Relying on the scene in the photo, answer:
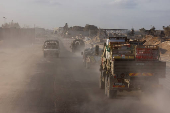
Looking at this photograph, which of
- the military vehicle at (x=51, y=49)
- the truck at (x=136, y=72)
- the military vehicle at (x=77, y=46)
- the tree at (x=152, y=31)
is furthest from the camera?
the tree at (x=152, y=31)

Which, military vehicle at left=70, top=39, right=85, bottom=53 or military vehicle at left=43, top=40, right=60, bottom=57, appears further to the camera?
military vehicle at left=70, top=39, right=85, bottom=53

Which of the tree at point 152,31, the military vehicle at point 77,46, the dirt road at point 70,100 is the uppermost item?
the tree at point 152,31

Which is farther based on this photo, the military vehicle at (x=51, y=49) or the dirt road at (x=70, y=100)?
the military vehicle at (x=51, y=49)

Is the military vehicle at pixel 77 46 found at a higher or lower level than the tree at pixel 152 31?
lower

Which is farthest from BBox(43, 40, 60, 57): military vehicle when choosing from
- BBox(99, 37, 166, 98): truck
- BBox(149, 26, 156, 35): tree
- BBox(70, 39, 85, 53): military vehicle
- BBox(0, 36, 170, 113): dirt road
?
BBox(149, 26, 156, 35): tree

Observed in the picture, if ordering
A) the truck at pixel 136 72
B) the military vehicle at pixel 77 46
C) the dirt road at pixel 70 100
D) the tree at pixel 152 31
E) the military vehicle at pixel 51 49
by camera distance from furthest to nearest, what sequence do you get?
the tree at pixel 152 31 → the military vehicle at pixel 77 46 → the military vehicle at pixel 51 49 → the truck at pixel 136 72 → the dirt road at pixel 70 100

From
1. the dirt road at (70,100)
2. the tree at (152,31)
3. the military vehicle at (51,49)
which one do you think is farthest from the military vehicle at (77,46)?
the tree at (152,31)

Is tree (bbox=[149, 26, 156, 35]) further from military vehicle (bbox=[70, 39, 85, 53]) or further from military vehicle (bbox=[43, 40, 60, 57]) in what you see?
military vehicle (bbox=[43, 40, 60, 57])

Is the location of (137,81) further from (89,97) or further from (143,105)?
(89,97)

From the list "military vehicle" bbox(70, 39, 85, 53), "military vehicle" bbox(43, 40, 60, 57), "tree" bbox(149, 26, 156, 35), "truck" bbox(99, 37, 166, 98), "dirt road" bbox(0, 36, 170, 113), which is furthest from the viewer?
"tree" bbox(149, 26, 156, 35)

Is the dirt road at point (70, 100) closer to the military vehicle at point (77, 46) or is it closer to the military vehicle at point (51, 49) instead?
the military vehicle at point (51, 49)

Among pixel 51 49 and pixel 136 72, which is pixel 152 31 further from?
pixel 136 72

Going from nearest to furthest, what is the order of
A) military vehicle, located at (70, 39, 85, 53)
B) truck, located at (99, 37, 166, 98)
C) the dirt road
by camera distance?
the dirt road
truck, located at (99, 37, 166, 98)
military vehicle, located at (70, 39, 85, 53)

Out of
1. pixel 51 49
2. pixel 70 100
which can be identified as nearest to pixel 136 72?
pixel 70 100
